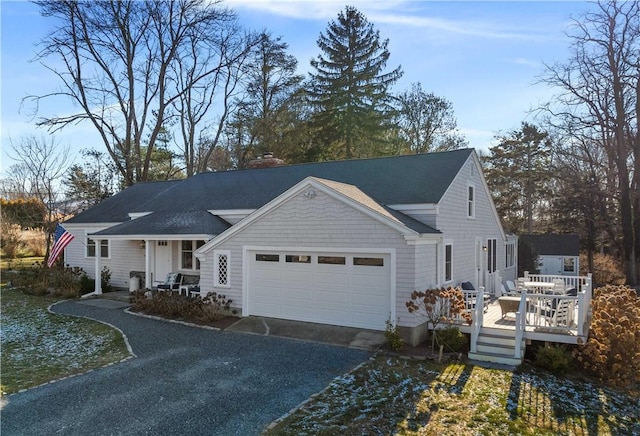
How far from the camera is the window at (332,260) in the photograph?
11281 mm

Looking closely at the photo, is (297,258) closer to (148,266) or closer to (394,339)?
(394,339)

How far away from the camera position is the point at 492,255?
59.2 ft

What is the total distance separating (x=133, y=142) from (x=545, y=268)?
104 feet

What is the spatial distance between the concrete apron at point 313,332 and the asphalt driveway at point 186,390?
1.16 ft

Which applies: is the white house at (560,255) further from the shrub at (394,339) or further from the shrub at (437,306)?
the shrub at (394,339)

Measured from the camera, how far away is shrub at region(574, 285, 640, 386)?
8492mm

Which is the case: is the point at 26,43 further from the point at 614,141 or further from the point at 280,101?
the point at 614,141

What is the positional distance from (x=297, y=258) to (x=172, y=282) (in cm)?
647

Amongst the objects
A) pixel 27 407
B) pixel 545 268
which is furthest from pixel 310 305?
pixel 545 268

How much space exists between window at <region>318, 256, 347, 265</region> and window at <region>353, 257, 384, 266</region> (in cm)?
35

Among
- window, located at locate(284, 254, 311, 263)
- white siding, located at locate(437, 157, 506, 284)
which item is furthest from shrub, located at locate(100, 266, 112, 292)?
white siding, located at locate(437, 157, 506, 284)

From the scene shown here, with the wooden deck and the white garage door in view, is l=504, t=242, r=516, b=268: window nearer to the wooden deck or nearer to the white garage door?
the wooden deck

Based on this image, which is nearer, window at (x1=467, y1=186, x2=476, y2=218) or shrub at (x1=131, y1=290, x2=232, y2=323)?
shrub at (x1=131, y1=290, x2=232, y2=323)

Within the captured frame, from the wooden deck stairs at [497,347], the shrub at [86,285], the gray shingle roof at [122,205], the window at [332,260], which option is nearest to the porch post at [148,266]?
the shrub at [86,285]
